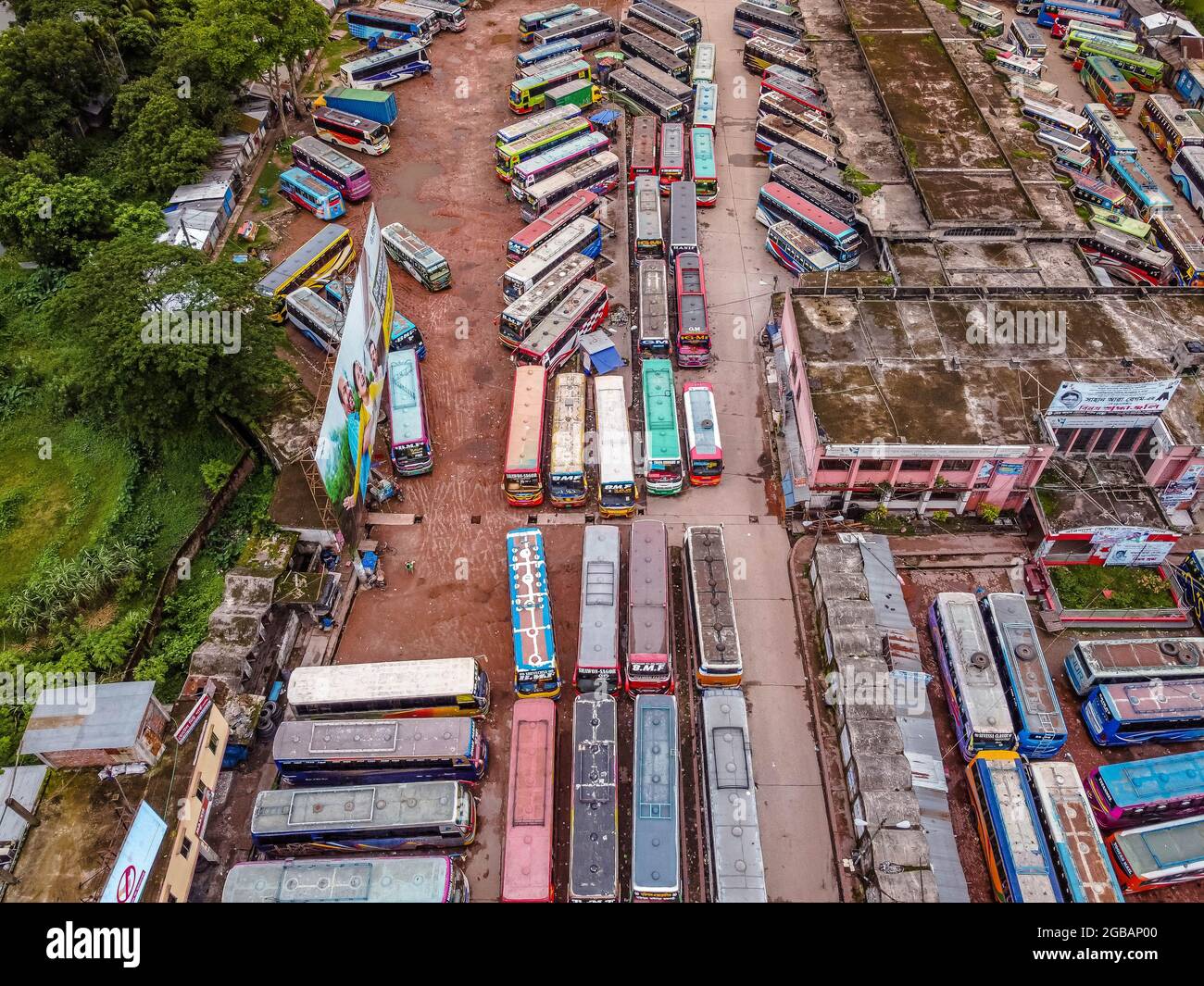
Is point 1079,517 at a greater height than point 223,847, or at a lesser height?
greater

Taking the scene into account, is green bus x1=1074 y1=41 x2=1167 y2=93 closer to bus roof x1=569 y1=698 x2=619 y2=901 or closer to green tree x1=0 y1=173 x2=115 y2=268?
bus roof x1=569 y1=698 x2=619 y2=901

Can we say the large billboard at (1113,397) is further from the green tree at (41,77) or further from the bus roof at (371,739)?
the green tree at (41,77)

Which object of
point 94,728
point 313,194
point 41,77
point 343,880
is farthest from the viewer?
point 41,77

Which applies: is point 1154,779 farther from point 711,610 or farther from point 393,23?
point 393,23

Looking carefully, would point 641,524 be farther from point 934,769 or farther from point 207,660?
point 207,660

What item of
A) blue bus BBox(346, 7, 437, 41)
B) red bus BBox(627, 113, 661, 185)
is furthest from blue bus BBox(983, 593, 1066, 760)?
blue bus BBox(346, 7, 437, 41)

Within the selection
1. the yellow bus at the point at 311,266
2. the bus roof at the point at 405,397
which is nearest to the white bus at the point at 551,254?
the bus roof at the point at 405,397

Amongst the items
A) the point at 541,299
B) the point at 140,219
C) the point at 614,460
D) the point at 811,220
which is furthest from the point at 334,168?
the point at 614,460
